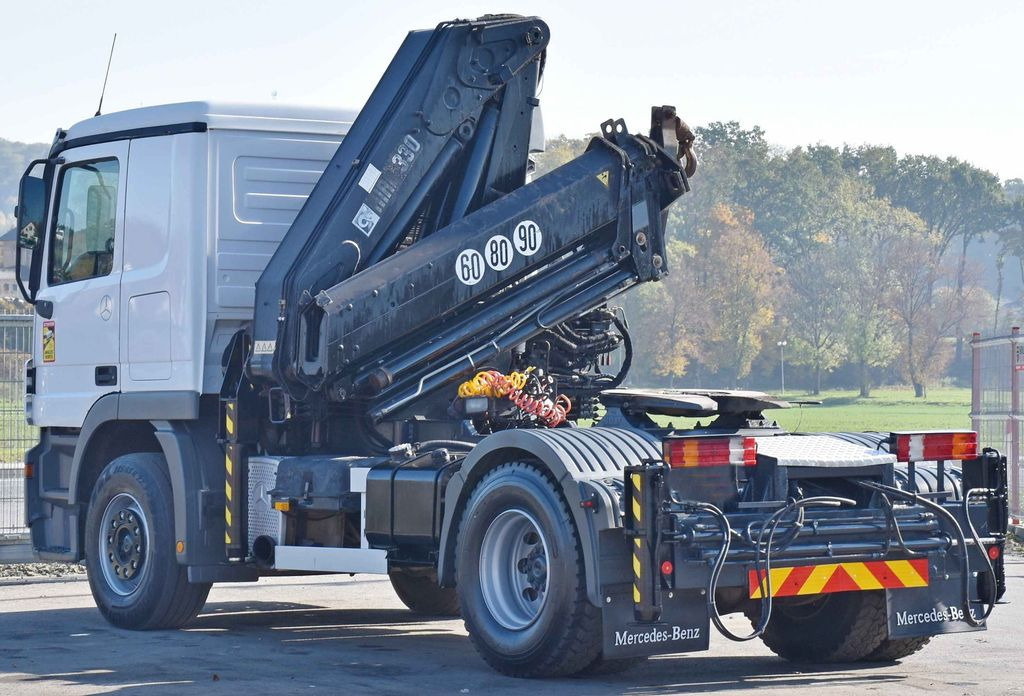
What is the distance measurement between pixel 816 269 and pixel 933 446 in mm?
115757

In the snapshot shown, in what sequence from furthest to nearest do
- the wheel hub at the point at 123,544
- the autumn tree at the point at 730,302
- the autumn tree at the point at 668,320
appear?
1. the autumn tree at the point at 730,302
2. the autumn tree at the point at 668,320
3. the wheel hub at the point at 123,544

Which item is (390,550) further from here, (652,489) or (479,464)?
(652,489)

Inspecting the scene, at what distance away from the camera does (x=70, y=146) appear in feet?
39.9

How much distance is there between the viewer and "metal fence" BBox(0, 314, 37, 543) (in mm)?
16078

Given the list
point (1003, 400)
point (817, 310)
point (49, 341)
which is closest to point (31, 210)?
point (49, 341)

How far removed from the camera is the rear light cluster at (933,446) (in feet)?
29.7

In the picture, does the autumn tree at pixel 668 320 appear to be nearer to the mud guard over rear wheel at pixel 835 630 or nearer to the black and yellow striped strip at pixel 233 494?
the black and yellow striped strip at pixel 233 494

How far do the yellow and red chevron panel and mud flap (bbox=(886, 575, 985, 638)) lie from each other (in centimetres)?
12

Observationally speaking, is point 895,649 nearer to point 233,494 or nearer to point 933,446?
point 933,446

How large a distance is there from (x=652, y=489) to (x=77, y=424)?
5.34 metres

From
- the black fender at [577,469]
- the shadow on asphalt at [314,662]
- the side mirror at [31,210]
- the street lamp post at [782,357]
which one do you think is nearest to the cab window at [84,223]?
the side mirror at [31,210]

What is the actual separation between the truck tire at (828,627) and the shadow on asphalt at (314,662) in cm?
11

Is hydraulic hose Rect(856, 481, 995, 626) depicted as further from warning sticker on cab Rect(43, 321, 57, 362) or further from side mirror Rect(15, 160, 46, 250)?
side mirror Rect(15, 160, 46, 250)

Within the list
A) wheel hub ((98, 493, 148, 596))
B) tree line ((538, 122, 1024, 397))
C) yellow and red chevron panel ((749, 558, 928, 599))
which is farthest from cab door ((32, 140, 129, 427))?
tree line ((538, 122, 1024, 397))
